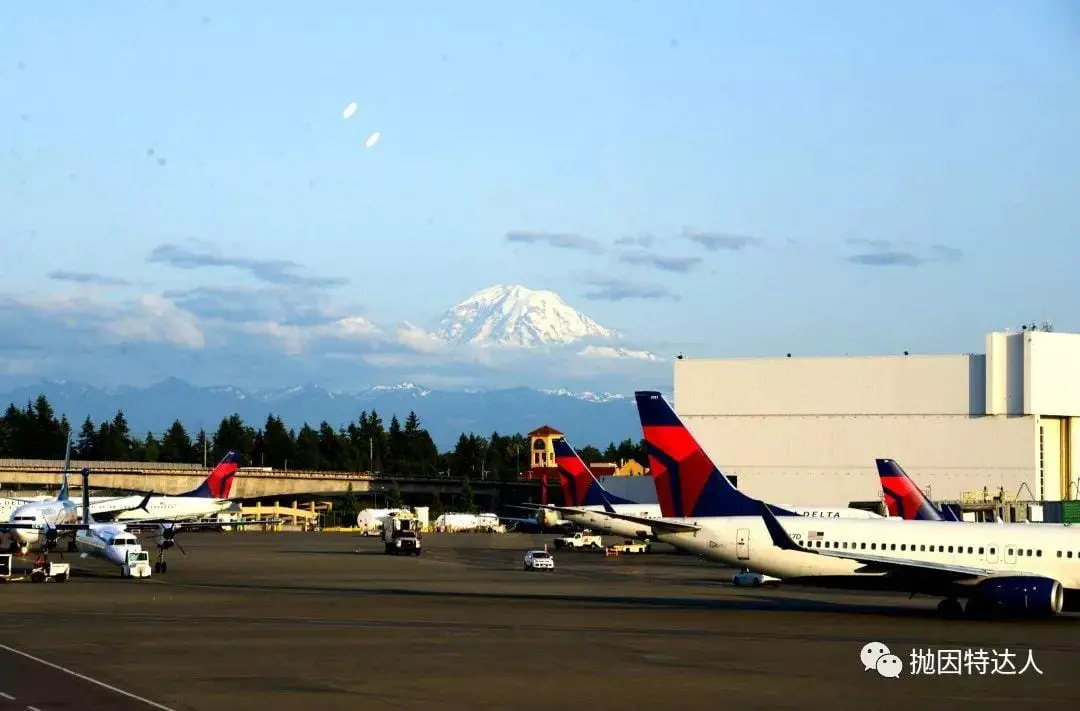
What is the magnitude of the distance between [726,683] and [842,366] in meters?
116

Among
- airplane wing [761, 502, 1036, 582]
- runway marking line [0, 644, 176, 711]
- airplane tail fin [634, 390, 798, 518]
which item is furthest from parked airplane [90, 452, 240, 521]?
runway marking line [0, 644, 176, 711]

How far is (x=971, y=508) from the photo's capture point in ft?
357

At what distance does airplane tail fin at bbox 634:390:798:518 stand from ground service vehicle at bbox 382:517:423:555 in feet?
170

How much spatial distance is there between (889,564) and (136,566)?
1600 inches

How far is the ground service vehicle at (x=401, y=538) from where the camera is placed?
104m

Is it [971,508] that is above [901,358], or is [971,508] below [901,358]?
below

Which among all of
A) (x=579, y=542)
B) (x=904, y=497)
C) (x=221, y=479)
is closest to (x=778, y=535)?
(x=904, y=497)

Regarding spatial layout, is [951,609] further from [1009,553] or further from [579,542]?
[579,542]

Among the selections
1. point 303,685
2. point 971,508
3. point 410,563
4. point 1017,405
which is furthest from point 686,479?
point 1017,405

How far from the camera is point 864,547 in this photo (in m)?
49.8

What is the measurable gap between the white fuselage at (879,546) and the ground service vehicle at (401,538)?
54.1m

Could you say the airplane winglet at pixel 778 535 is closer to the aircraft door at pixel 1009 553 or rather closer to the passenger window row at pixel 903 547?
the passenger window row at pixel 903 547

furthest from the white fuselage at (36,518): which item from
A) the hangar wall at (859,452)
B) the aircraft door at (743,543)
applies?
the hangar wall at (859,452)

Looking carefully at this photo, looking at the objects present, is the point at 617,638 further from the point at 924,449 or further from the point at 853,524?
the point at 924,449
